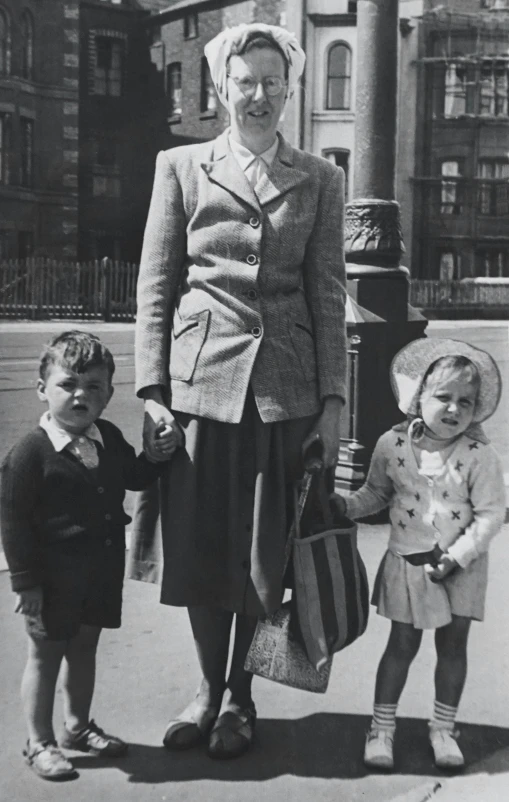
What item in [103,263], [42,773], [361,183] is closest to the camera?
[42,773]

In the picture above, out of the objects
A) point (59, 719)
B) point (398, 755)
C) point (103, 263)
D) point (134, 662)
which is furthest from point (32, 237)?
point (398, 755)

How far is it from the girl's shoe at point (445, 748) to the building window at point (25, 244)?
2.61 m

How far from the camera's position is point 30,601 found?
2.25 m

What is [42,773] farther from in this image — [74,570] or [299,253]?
[299,253]

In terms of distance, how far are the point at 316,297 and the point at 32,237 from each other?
206 cm

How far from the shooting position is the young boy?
2.26 m

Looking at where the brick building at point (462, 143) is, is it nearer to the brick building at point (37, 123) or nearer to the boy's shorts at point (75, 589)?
the brick building at point (37, 123)

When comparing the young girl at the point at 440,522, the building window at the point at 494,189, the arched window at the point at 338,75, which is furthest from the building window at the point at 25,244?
the building window at the point at 494,189

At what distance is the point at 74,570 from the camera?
2.31 meters

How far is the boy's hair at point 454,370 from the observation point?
242cm

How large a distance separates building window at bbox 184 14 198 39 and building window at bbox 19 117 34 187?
1281 mm

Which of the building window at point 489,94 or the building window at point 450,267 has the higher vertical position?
the building window at point 489,94

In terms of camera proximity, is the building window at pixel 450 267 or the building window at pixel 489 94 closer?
the building window at pixel 489 94

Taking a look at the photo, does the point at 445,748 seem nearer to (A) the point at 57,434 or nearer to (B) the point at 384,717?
(B) the point at 384,717
